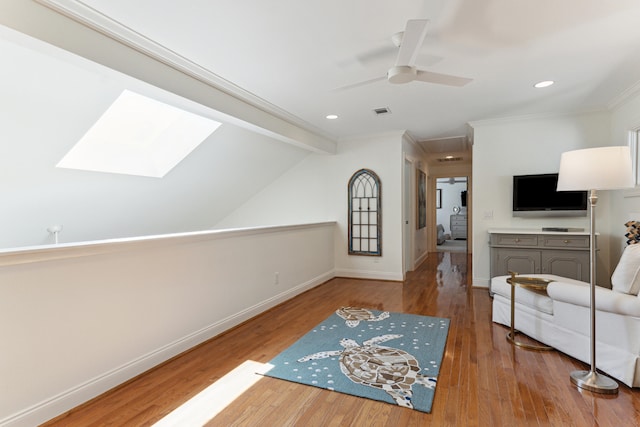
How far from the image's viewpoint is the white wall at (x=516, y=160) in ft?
13.8

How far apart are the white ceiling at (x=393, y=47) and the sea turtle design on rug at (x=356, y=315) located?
245 centimetres

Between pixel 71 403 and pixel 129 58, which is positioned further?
pixel 129 58

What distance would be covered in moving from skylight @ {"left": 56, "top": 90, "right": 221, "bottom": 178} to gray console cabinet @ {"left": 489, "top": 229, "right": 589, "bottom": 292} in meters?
4.02

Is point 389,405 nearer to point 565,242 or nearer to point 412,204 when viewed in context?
point 565,242

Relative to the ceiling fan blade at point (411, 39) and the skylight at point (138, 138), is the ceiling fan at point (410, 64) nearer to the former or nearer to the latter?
the ceiling fan blade at point (411, 39)

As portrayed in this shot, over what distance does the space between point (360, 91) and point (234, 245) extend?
2103mm

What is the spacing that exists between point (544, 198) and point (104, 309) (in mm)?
5068

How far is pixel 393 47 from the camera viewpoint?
2.49 m

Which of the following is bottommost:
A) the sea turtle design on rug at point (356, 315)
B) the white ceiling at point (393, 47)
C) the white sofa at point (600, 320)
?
the sea turtle design on rug at point (356, 315)

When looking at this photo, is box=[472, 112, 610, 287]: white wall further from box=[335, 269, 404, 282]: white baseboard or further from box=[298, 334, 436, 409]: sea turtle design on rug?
box=[298, 334, 436, 409]: sea turtle design on rug

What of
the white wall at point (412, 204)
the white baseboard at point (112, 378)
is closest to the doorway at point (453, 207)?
the white wall at point (412, 204)

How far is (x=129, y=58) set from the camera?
233cm

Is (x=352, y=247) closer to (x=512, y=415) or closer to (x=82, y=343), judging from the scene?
(x=512, y=415)

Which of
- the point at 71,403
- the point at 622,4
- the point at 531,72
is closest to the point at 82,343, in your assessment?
the point at 71,403
